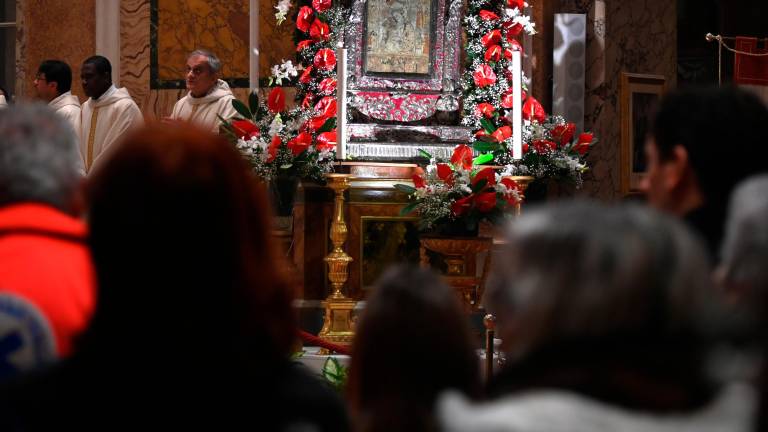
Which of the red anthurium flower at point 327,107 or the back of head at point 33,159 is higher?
the red anthurium flower at point 327,107

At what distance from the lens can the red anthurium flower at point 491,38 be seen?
28.7 feet

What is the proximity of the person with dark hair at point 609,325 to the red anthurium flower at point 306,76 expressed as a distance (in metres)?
6.88

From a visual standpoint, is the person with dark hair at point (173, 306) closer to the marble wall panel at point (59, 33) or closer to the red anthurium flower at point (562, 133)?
the red anthurium flower at point (562, 133)

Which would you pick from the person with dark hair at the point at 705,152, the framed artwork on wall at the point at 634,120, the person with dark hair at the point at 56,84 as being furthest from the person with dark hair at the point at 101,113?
the person with dark hair at the point at 705,152

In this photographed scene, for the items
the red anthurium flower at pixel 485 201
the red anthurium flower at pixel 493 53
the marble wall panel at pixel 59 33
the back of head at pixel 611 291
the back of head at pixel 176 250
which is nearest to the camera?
the back of head at pixel 611 291

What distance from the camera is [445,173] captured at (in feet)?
24.4

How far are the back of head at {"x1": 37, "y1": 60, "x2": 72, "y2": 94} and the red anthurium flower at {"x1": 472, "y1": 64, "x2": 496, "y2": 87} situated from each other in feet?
9.69

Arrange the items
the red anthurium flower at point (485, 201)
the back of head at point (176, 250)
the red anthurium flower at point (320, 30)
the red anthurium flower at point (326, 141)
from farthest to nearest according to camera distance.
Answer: the red anthurium flower at point (320, 30) < the red anthurium flower at point (326, 141) < the red anthurium flower at point (485, 201) < the back of head at point (176, 250)

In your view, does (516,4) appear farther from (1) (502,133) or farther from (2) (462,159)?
(2) (462,159)

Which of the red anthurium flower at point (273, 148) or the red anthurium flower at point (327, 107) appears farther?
the red anthurium flower at point (327, 107)

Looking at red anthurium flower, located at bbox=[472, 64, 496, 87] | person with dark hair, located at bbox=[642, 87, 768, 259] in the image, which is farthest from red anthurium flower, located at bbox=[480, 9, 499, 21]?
person with dark hair, located at bbox=[642, 87, 768, 259]

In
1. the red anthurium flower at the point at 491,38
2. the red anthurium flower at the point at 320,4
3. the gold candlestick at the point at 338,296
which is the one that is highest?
the red anthurium flower at the point at 320,4

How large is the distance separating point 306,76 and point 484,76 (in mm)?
1236

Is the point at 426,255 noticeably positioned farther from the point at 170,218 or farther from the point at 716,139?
the point at 170,218
